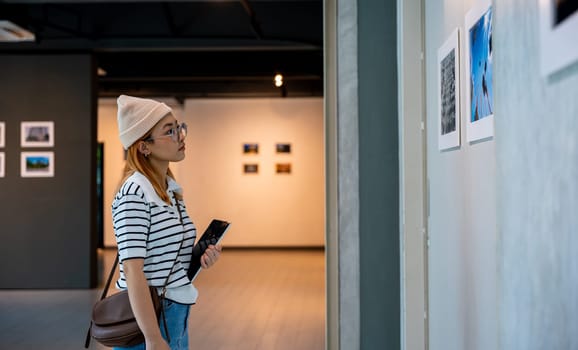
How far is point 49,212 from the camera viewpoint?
8.70m

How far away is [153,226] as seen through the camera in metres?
1.91

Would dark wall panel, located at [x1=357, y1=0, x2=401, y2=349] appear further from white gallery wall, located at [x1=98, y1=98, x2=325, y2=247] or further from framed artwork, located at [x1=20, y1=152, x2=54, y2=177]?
white gallery wall, located at [x1=98, y1=98, x2=325, y2=247]

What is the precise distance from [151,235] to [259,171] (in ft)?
41.0

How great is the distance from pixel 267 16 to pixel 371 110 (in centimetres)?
593

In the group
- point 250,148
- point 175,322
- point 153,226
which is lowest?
point 175,322

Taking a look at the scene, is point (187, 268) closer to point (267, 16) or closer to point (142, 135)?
point (142, 135)

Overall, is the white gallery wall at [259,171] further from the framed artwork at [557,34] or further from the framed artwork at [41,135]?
the framed artwork at [557,34]

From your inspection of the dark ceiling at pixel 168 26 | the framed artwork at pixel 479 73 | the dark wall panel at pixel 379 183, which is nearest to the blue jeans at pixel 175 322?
the framed artwork at pixel 479 73

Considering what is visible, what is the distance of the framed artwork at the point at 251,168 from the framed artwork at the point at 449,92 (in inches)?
461

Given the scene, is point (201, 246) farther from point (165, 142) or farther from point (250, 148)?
point (250, 148)

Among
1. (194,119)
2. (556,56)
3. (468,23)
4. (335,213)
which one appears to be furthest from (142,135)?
(194,119)

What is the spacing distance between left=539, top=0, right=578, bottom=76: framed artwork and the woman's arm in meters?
1.32

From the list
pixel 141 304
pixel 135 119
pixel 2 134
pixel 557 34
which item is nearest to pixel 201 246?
pixel 141 304

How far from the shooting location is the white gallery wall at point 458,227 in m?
2.01
